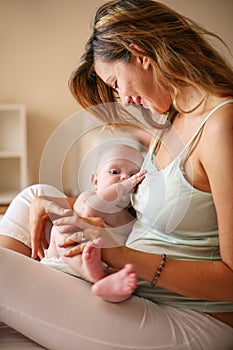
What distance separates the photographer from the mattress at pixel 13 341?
108 centimetres

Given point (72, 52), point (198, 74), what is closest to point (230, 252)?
point (198, 74)

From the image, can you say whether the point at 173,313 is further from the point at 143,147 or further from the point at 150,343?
the point at 143,147

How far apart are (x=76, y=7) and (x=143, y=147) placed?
2756mm

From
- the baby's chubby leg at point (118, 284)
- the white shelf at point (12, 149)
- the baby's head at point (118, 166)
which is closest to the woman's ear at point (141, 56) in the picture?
the baby's head at point (118, 166)

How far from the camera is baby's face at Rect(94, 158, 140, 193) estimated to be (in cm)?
149

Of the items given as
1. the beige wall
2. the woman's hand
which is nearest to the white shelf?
the beige wall

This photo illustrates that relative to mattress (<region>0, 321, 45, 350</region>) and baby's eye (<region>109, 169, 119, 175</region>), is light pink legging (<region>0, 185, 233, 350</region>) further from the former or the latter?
baby's eye (<region>109, 169, 119, 175</region>)

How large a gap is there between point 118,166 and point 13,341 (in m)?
0.59

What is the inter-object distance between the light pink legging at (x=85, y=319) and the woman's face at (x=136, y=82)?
45 cm

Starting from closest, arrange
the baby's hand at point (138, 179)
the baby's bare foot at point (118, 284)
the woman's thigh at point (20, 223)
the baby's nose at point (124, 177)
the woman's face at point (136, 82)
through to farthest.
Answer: the baby's bare foot at point (118, 284)
the woman's face at point (136, 82)
the baby's hand at point (138, 179)
the baby's nose at point (124, 177)
the woman's thigh at point (20, 223)

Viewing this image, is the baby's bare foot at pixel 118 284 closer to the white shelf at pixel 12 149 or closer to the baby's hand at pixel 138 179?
the baby's hand at pixel 138 179

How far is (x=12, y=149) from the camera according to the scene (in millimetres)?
4070

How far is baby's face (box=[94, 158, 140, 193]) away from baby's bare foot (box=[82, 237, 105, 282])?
0.44m

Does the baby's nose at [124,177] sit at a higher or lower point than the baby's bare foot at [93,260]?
lower
